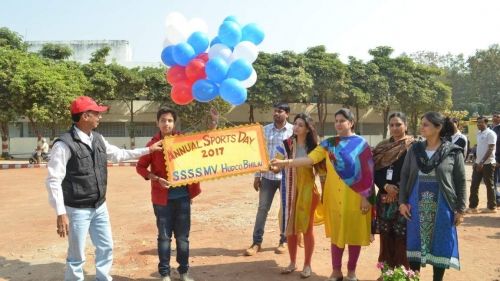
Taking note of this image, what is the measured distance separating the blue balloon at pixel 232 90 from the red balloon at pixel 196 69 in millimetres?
240

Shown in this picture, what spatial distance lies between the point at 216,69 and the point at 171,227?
5.50 feet

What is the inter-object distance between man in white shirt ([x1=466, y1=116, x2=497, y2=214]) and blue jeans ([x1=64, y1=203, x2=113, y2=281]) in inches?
270

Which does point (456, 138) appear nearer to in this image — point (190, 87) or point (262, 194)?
point (262, 194)

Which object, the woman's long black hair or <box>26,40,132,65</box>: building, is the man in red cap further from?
<box>26,40,132,65</box>: building

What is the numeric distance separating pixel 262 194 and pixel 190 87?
1761mm

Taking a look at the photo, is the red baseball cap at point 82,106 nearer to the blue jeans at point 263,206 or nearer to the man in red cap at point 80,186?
the man in red cap at point 80,186

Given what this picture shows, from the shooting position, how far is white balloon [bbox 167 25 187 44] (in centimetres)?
468

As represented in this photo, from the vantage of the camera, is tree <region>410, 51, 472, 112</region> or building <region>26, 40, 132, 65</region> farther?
tree <region>410, 51, 472, 112</region>

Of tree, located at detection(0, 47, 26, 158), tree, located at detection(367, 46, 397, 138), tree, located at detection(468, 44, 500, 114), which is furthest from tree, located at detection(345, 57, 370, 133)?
tree, located at detection(468, 44, 500, 114)

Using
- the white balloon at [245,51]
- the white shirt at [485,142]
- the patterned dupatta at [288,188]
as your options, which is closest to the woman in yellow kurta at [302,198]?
the patterned dupatta at [288,188]

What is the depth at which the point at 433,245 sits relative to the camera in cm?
385

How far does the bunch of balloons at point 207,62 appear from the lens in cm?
459

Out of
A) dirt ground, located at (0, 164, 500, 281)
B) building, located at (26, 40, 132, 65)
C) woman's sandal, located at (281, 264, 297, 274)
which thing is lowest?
dirt ground, located at (0, 164, 500, 281)

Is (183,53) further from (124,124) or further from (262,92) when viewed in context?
(124,124)
